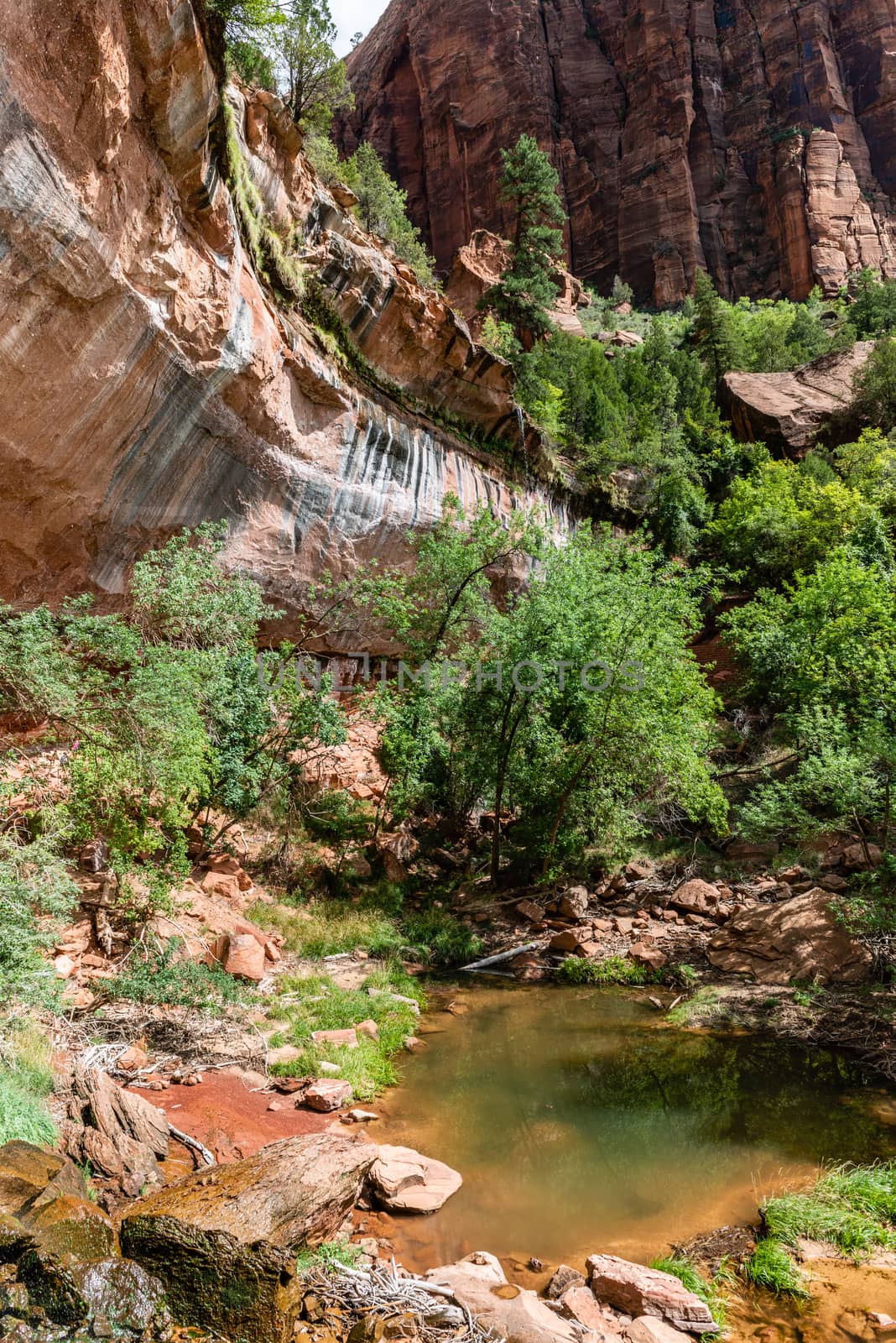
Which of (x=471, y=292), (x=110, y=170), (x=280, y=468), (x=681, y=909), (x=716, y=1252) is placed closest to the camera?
(x=716, y=1252)

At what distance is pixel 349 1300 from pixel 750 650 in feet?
60.4

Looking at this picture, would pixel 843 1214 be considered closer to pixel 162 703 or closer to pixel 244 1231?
pixel 244 1231

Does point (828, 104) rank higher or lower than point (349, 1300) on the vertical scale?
higher

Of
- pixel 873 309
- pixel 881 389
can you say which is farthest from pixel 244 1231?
pixel 873 309

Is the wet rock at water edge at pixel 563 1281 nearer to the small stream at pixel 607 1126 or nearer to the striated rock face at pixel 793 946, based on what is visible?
the small stream at pixel 607 1126

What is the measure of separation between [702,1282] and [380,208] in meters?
32.3

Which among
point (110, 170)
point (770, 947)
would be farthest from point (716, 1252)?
point (110, 170)

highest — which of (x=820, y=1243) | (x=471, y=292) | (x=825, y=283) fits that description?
(x=825, y=283)

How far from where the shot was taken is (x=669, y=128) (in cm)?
5497

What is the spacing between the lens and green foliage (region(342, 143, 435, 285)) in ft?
88.9

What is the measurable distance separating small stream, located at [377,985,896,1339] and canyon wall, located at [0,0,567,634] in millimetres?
9328

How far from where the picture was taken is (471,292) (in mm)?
35781

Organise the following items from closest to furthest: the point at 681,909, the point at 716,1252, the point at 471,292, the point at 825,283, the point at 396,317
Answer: the point at 716,1252 → the point at 681,909 → the point at 396,317 → the point at 471,292 → the point at 825,283

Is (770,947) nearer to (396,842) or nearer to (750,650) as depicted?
(396,842)
